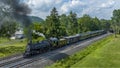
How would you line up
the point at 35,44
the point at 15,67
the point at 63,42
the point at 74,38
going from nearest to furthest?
1. the point at 15,67
2. the point at 35,44
3. the point at 63,42
4. the point at 74,38

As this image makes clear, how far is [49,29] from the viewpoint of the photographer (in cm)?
9238

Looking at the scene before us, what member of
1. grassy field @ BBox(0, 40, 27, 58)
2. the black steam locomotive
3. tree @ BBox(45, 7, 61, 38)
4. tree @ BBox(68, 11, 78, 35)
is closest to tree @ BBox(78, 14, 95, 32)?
Result: tree @ BBox(68, 11, 78, 35)

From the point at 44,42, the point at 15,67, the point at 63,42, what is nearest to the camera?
the point at 15,67

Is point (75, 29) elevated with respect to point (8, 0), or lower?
lower

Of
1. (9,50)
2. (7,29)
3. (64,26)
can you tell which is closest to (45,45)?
(9,50)

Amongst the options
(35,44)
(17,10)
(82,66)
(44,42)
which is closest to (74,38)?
(44,42)

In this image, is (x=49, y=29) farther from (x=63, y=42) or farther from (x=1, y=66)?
(x=1, y=66)

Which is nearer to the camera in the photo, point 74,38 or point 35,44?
point 35,44

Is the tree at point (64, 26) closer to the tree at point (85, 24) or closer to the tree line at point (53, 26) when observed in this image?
the tree line at point (53, 26)

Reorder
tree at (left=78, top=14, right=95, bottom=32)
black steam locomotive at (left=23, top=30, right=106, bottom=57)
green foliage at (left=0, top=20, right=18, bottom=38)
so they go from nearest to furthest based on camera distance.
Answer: black steam locomotive at (left=23, top=30, right=106, bottom=57)
green foliage at (left=0, top=20, right=18, bottom=38)
tree at (left=78, top=14, right=95, bottom=32)

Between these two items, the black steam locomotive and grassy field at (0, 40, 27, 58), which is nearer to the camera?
the black steam locomotive

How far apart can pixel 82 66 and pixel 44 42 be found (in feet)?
67.9

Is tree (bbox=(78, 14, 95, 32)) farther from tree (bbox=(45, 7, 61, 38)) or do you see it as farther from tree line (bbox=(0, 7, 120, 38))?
tree (bbox=(45, 7, 61, 38))

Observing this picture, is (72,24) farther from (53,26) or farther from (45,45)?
(45,45)
